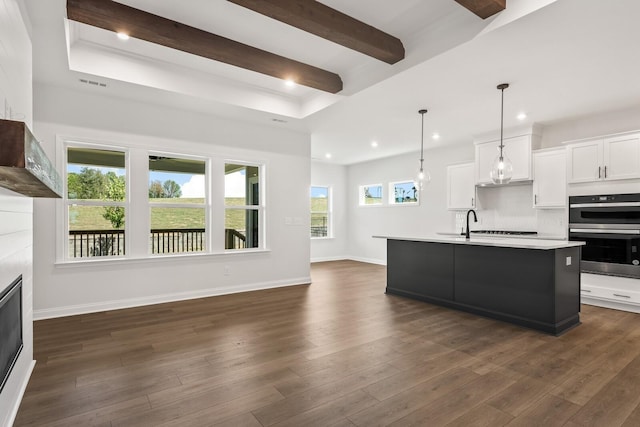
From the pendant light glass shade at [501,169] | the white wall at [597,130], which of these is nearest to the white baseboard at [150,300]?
the pendant light glass shade at [501,169]

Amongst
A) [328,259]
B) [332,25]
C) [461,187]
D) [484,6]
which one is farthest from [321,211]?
[484,6]

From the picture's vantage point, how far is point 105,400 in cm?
223

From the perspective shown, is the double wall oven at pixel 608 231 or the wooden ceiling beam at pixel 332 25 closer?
the wooden ceiling beam at pixel 332 25

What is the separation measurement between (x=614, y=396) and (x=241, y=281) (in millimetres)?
4546

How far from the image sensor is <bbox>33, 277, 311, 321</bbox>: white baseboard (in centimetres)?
402

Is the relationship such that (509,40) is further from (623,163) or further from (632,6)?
(623,163)

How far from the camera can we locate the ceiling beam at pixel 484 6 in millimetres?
2578

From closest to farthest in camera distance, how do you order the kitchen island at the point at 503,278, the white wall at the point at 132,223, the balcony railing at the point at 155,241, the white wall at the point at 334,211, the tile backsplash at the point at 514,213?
the kitchen island at the point at 503,278
the white wall at the point at 132,223
the balcony railing at the point at 155,241
the tile backsplash at the point at 514,213
the white wall at the point at 334,211

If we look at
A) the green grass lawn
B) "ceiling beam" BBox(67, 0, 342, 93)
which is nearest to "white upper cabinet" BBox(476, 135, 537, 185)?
"ceiling beam" BBox(67, 0, 342, 93)

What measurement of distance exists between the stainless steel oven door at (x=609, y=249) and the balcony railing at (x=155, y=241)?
5166mm

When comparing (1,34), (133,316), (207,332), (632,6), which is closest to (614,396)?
(632,6)

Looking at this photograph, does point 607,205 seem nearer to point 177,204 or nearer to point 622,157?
point 622,157

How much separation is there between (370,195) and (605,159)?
5361 mm

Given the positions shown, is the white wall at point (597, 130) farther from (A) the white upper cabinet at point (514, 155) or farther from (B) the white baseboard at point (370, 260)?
(B) the white baseboard at point (370, 260)
